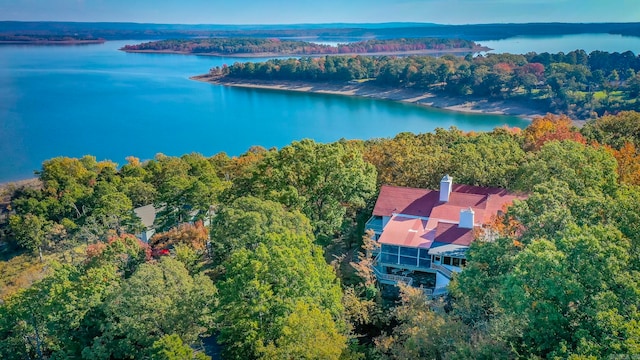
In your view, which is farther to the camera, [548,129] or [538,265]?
[548,129]

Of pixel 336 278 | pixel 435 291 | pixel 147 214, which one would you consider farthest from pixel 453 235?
pixel 147 214

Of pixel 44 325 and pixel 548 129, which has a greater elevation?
pixel 548 129

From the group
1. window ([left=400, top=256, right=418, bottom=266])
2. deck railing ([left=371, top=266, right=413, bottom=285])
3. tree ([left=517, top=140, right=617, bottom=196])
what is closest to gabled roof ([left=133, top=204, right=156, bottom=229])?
deck railing ([left=371, top=266, right=413, bottom=285])

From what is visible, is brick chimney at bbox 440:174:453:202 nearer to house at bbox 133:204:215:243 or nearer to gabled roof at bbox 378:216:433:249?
gabled roof at bbox 378:216:433:249

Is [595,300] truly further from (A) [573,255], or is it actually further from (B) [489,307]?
(B) [489,307]

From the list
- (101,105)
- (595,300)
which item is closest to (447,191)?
(595,300)

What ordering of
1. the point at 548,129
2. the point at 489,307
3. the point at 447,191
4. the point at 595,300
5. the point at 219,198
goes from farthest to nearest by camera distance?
the point at 548,129, the point at 219,198, the point at 447,191, the point at 489,307, the point at 595,300
